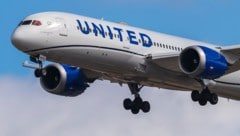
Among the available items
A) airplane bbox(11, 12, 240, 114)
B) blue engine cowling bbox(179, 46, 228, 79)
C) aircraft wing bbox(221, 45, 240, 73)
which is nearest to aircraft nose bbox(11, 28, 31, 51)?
airplane bbox(11, 12, 240, 114)

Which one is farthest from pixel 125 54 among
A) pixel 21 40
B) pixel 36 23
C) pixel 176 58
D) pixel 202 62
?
pixel 21 40

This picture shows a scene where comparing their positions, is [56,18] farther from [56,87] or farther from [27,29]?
[56,87]

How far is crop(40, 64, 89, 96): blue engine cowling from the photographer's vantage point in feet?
317

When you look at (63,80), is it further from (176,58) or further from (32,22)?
(176,58)

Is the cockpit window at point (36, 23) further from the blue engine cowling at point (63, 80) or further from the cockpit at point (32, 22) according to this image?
the blue engine cowling at point (63, 80)

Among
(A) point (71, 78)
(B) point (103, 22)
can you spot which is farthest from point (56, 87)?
(B) point (103, 22)

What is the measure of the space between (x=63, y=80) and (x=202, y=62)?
11.0 metres

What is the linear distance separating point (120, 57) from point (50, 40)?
4.86m

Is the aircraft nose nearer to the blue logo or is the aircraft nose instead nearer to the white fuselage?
the white fuselage

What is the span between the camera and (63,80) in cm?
9656

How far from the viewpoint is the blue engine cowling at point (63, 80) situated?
9662cm

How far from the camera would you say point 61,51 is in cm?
8875

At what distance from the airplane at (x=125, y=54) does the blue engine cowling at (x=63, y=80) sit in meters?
0.20

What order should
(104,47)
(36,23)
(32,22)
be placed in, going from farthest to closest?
(104,47) → (32,22) → (36,23)
